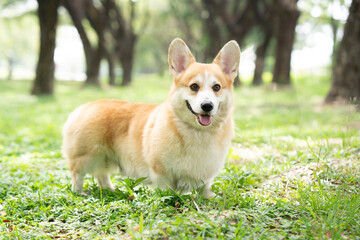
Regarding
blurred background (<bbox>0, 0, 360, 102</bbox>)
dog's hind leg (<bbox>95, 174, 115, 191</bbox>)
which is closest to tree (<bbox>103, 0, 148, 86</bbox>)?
blurred background (<bbox>0, 0, 360, 102</bbox>)

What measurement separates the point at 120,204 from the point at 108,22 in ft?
64.1

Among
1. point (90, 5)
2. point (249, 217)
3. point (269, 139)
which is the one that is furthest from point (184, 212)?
point (90, 5)

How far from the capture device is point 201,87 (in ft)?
10.4

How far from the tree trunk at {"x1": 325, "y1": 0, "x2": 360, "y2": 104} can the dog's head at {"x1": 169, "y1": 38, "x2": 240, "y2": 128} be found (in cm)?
601

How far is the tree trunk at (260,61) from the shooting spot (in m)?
21.5

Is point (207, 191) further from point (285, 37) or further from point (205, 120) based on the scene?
point (285, 37)

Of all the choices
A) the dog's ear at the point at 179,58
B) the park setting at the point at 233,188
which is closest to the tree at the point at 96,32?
the park setting at the point at 233,188

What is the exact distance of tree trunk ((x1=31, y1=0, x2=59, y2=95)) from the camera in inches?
520

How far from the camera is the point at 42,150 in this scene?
5.58 meters

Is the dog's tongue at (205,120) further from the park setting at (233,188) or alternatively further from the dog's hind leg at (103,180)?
the dog's hind leg at (103,180)

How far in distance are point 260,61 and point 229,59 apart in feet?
65.5

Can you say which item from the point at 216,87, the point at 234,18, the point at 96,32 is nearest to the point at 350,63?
the point at 216,87

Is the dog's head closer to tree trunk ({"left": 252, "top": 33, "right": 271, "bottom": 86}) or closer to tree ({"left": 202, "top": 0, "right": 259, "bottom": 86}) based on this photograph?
tree ({"left": 202, "top": 0, "right": 259, "bottom": 86})

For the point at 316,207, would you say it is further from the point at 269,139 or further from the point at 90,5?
the point at 90,5
